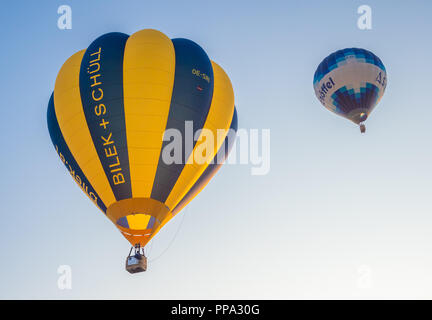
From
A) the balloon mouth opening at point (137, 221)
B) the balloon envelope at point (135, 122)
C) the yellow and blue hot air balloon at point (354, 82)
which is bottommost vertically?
the balloon mouth opening at point (137, 221)

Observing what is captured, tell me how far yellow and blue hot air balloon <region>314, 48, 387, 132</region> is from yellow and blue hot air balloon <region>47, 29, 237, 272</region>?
6.19 m

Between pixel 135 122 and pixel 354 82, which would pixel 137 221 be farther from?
pixel 354 82

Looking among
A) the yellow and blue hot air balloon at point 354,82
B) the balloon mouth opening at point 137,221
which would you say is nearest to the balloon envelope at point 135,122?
the balloon mouth opening at point 137,221

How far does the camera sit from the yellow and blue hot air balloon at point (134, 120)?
37.7 ft

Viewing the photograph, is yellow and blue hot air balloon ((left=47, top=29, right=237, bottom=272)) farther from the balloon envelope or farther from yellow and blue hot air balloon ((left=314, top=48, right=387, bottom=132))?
yellow and blue hot air balloon ((left=314, top=48, right=387, bottom=132))

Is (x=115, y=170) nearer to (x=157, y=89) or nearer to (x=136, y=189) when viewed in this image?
(x=136, y=189)

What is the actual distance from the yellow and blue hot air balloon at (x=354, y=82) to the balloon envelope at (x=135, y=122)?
616 cm

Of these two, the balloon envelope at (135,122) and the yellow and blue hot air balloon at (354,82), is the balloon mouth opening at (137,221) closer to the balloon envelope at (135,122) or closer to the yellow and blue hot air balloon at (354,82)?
the balloon envelope at (135,122)

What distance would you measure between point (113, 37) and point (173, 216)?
4467 mm

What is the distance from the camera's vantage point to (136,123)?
11.6 metres

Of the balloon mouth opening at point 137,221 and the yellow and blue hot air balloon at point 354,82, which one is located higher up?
the yellow and blue hot air balloon at point 354,82

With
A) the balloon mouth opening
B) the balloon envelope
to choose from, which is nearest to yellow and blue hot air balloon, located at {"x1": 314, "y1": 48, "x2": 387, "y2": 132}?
the balloon envelope

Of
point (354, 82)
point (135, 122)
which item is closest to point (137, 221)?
point (135, 122)

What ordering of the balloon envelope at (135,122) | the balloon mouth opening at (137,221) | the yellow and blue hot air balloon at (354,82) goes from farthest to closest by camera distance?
the yellow and blue hot air balloon at (354,82), the balloon envelope at (135,122), the balloon mouth opening at (137,221)
